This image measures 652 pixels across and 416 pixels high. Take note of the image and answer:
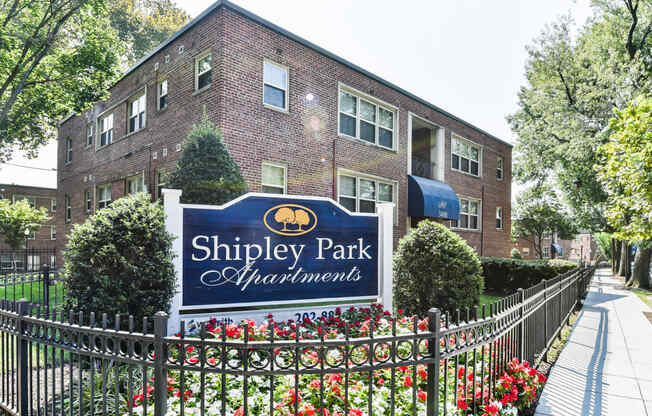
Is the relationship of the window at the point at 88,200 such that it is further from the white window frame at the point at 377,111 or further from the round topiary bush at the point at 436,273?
the round topiary bush at the point at 436,273

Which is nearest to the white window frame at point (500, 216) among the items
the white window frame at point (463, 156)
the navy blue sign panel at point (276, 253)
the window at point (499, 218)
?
the window at point (499, 218)

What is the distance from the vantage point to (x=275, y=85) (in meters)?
10.9

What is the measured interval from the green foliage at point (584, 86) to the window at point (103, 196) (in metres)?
22.7

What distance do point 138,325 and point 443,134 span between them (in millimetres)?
16606

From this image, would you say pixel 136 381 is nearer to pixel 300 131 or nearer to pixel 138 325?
pixel 138 325

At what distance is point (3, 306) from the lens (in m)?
3.88

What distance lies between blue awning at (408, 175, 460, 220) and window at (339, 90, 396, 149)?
6.82 feet

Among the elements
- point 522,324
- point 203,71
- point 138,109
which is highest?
point 203,71

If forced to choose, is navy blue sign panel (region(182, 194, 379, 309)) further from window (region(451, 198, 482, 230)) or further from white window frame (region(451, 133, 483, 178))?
window (region(451, 198, 482, 230))

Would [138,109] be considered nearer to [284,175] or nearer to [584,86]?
[284,175]

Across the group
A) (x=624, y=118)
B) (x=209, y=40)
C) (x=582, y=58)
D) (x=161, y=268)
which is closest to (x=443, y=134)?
(x=582, y=58)

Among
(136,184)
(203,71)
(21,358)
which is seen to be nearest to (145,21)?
(136,184)

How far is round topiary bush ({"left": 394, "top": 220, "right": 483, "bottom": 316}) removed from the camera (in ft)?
22.1

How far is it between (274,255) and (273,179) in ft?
17.1
